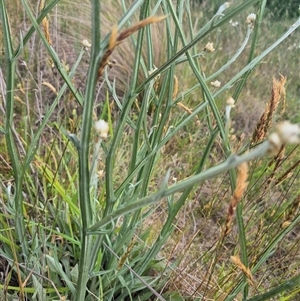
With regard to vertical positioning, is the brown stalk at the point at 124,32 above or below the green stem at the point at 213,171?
above

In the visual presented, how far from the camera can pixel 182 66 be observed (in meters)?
2.42

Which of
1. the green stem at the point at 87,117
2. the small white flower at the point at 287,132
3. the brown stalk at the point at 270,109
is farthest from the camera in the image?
the brown stalk at the point at 270,109

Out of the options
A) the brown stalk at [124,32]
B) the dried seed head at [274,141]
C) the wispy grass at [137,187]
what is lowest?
the wispy grass at [137,187]

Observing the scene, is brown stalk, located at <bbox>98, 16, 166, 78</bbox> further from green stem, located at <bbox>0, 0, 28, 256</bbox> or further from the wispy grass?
green stem, located at <bbox>0, 0, 28, 256</bbox>

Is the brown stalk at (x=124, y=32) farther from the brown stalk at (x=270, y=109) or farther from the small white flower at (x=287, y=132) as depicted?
the brown stalk at (x=270, y=109)

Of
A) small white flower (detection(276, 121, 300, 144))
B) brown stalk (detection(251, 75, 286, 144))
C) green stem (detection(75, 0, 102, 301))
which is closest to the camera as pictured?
small white flower (detection(276, 121, 300, 144))

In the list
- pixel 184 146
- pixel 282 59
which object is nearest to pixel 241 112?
pixel 184 146

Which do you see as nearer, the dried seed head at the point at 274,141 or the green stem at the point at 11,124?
the dried seed head at the point at 274,141

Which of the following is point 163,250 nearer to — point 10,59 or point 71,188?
point 71,188

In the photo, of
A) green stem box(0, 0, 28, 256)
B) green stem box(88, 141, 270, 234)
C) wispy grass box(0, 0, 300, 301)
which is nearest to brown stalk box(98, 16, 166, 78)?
wispy grass box(0, 0, 300, 301)

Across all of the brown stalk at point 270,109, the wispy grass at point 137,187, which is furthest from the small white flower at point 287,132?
the brown stalk at point 270,109

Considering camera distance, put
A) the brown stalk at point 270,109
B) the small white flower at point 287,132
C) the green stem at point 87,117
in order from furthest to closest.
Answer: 1. the brown stalk at point 270,109
2. the green stem at point 87,117
3. the small white flower at point 287,132

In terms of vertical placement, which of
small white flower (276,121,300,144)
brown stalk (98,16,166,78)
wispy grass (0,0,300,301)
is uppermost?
brown stalk (98,16,166,78)

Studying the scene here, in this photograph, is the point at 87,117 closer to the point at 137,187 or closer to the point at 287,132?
the point at 287,132
